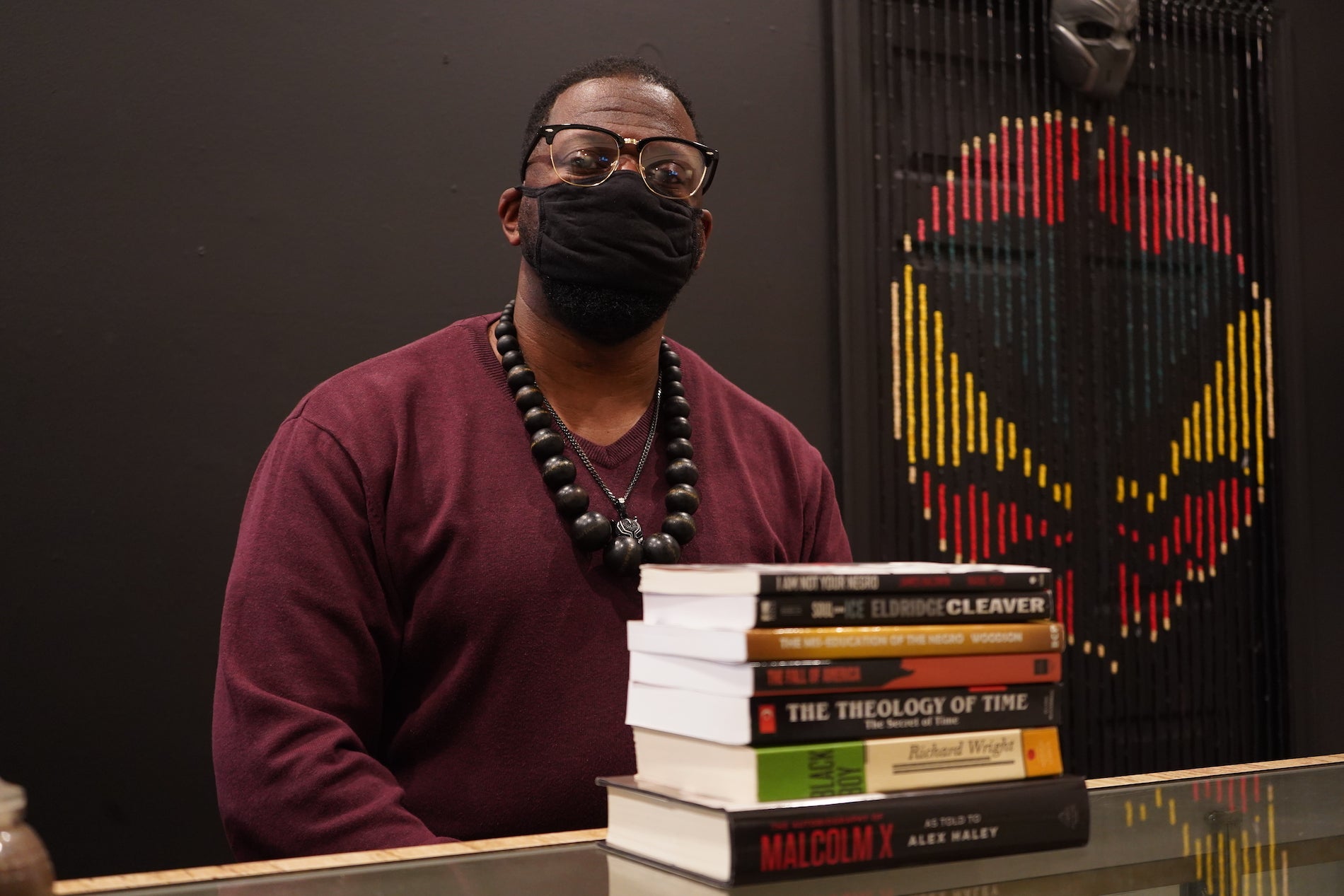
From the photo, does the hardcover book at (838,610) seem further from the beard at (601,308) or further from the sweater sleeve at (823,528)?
the sweater sleeve at (823,528)

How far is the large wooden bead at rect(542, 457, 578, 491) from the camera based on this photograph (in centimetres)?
→ 158

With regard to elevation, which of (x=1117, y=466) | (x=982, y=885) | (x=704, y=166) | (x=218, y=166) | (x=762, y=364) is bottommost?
(x=982, y=885)

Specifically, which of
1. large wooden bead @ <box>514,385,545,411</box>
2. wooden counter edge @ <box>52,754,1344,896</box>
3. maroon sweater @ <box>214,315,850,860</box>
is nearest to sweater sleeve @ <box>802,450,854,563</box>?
maroon sweater @ <box>214,315,850,860</box>

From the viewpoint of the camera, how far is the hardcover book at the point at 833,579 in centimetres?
83

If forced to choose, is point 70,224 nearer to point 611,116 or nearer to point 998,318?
point 611,116

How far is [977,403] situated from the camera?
121 inches

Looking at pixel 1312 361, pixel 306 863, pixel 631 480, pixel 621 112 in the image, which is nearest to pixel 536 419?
pixel 631 480

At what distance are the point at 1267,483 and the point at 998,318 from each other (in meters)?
0.96

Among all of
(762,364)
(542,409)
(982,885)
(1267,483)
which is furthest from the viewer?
(1267,483)

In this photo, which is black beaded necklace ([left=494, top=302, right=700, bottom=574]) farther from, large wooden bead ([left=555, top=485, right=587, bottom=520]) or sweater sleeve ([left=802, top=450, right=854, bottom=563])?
sweater sleeve ([left=802, top=450, right=854, bottom=563])

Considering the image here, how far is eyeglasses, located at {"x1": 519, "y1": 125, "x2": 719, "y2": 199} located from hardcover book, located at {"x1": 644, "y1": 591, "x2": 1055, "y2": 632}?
842 millimetres

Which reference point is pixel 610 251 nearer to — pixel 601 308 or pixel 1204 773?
pixel 601 308

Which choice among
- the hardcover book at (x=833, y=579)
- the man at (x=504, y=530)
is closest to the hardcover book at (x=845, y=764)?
the hardcover book at (x=833, y=579)

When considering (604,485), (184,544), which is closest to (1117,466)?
(604,485)
